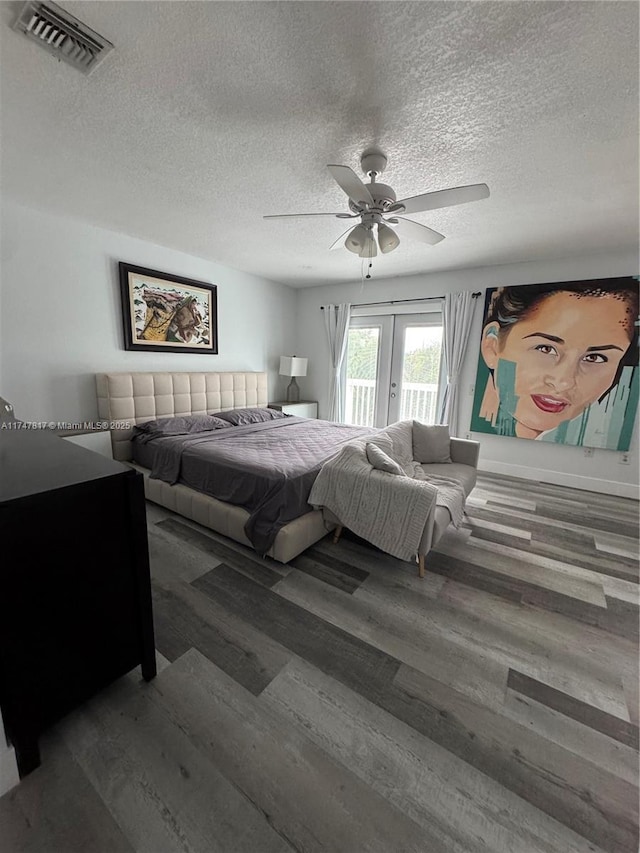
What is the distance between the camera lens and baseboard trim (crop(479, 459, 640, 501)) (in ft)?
12.1

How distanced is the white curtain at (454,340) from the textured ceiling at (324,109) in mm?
1408

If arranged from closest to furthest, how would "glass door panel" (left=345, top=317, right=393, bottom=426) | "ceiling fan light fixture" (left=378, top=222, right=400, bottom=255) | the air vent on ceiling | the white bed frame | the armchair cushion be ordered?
the air vent on ceiling < "ceiling fan light fixture" (left=378, top=222, right=400, bottom=255) < the white bed frame < the armchair cushion < "glass door panel" (left=345, top=317, right=393, bottom=426)

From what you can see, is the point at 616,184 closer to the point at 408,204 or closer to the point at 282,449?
the point at 408,204

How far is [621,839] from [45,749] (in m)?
1.89

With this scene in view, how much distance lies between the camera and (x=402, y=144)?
1853 millimetres

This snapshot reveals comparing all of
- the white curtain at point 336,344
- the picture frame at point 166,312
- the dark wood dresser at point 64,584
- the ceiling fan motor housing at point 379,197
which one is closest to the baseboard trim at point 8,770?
the dark wood dresser at point 64,584

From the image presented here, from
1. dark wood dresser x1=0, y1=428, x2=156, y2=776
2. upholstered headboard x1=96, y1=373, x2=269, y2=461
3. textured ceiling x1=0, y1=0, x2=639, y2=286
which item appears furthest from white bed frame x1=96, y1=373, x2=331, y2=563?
textured ceiling x1=0, y1=0, x2=639, y2=286

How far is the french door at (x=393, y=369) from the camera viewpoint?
15.5 feet

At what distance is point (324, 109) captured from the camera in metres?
1.60

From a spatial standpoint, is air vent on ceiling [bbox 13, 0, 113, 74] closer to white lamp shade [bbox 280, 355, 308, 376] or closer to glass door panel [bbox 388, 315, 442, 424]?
white lamp shade [bbox 280, 355, 308, 376]

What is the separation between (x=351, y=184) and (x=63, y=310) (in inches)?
114

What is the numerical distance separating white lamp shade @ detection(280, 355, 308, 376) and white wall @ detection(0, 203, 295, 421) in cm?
167

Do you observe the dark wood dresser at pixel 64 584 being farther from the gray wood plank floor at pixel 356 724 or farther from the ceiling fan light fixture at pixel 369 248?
the ceiling fan light fixture at pixel 369 248

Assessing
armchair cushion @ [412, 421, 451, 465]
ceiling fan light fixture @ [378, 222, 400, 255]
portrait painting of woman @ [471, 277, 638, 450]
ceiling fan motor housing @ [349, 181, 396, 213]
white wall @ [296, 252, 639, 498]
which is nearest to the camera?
ceiling fan motor housing @ [349, 181, 396, 213]
